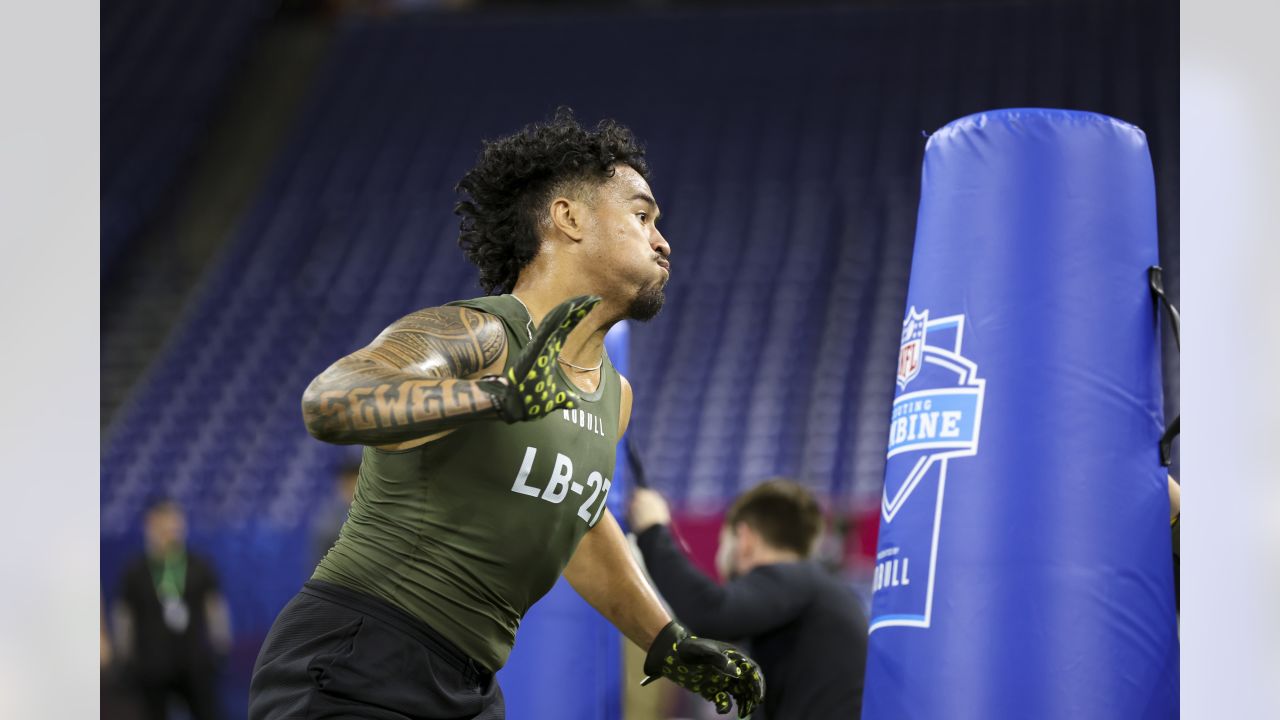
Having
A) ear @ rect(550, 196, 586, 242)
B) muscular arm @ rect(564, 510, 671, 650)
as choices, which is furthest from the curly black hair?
muscular arm @ rect(564, 510, 671, 650)

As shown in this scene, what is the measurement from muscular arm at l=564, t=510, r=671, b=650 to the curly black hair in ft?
1.82

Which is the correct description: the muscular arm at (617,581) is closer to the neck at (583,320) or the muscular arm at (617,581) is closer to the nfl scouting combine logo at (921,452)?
the neck at (583,320)

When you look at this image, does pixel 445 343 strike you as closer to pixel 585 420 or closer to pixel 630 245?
pixel 585 420

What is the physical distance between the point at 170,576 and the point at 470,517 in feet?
19.2

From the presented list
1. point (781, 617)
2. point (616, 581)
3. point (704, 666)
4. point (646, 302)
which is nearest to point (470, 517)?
point (646, 302)

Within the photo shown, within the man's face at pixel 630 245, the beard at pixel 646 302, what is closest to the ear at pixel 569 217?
the man's face at pixel 630 245

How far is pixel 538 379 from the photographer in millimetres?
2014

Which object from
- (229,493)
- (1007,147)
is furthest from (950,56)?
(1007,147)

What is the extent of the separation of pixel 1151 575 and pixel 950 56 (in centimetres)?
1086

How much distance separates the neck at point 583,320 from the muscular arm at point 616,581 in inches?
17.9

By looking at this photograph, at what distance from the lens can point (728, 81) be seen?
1342 cm
